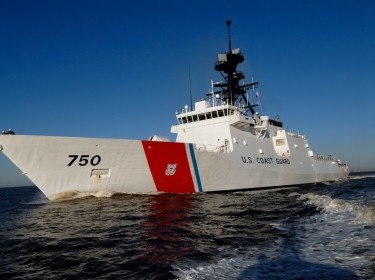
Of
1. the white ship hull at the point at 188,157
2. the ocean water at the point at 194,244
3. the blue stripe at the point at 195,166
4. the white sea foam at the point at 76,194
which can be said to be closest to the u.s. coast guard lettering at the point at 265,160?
the white ship hull at the point at 188,157

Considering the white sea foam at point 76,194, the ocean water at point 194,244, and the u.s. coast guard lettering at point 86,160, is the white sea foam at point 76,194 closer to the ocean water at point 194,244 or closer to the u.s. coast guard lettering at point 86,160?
the u.s. coast guard lettering at point 86,160

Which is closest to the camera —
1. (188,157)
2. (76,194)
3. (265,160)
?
(76,194)

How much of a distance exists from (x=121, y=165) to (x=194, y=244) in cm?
852

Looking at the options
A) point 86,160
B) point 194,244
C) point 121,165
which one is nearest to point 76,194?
point 86,160

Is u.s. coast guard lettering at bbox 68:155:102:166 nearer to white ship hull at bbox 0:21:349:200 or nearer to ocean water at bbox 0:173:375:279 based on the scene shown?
white ship hull at bbox 0:21:349:200

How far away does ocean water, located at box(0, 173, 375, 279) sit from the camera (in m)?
4.38

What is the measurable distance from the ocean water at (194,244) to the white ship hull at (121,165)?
9.89 ft

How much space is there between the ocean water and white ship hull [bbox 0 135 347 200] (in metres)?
3.02

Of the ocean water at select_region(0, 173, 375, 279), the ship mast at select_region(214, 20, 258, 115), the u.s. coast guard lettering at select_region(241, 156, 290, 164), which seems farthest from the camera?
the ship mast at select_region(214, 20, 258, 115)

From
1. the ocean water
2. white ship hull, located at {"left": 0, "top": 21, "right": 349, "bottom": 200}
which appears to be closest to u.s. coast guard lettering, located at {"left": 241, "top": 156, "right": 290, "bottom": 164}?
white ship hull, located at {"left": 0, "top": 21, "right": 349, "bottom": 200}

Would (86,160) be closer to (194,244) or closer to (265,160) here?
(194,244)

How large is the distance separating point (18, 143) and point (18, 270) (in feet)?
27.8

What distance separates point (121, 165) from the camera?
13.7 m

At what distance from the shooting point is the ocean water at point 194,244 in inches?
173
